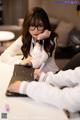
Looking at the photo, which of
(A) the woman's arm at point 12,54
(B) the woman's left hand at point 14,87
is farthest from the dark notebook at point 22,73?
(A) the woman's arm at point 12,54

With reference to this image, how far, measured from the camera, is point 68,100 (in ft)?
3.12

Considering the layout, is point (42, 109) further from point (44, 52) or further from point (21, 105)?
point (44, 52)

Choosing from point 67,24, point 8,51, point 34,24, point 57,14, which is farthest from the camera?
point 57,14

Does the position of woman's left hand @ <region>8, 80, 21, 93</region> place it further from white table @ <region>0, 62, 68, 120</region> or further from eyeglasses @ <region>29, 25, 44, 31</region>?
eyeglasses @ <region>29, 25, 44, 31</region>

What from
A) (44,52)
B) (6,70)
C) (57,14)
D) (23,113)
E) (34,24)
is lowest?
(23,113)

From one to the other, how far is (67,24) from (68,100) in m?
2.48

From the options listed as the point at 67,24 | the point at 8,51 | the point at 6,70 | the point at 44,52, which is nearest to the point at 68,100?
the point at 6,70

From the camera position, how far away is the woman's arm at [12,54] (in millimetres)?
1707

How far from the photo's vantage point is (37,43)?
169 cm

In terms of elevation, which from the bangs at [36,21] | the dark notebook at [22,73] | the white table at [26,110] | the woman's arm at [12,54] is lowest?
the white table at [26,110]

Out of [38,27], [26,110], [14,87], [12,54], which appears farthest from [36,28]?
[26,110]

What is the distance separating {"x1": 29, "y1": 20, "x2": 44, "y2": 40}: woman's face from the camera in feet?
5.28

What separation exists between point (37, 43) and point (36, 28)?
0.12 metres

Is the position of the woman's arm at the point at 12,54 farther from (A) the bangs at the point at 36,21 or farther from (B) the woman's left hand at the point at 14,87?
(B) the woman's left hand at the point at 14,87
